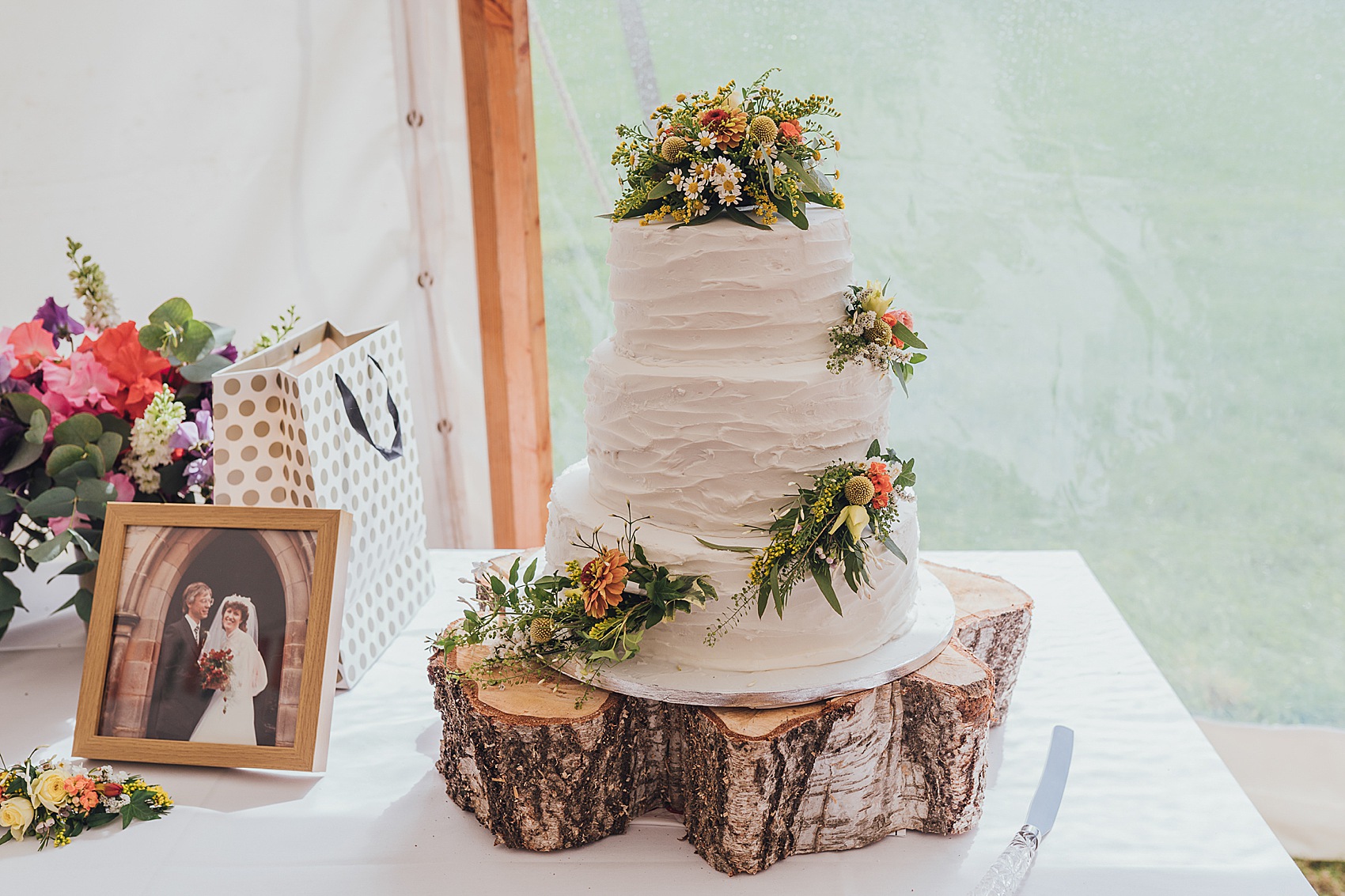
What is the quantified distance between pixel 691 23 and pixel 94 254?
4.83 feet

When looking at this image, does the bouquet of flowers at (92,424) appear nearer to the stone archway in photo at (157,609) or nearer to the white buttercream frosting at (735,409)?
the stone archway in photo at (157,609)

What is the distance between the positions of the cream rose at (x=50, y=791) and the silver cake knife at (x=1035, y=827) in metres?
1.21

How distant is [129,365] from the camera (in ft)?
5.51

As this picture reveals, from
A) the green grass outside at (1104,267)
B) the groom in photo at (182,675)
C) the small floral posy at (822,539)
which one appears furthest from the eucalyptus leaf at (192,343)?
the small floral posy at (822,539)

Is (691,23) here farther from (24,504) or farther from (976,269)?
(24,504)

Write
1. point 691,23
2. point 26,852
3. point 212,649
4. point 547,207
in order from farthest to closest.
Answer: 1. point 547,207
2. point 691,23
3. point 212,649
4. point 26,852

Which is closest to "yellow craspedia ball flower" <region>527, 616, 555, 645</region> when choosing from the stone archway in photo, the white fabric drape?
the stone archway in photo

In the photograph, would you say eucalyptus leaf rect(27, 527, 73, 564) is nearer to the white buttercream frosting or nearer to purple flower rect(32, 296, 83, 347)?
purple flower rect(32, 296, 83, 347)

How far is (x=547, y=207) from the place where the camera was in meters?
2.44

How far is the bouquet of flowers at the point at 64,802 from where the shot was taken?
1277 mm

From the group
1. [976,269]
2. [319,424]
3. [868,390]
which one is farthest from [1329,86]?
[319,424]

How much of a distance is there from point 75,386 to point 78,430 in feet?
0.27

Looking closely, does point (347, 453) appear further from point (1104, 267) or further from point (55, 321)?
point (1104, 267)

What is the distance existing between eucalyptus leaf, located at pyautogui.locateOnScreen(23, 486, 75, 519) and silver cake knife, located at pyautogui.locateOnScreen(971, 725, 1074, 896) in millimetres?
1511
